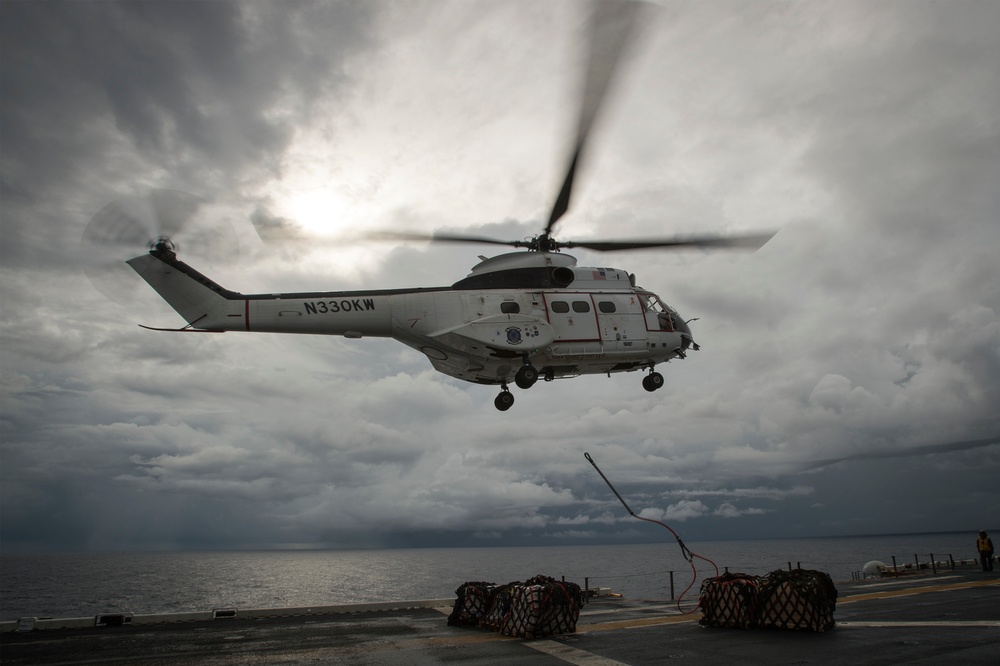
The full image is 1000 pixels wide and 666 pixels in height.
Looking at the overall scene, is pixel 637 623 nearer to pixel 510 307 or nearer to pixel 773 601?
pixel 773 601

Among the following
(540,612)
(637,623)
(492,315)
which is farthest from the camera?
(492,315)

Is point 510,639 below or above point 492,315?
below

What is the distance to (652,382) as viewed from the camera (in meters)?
22.1

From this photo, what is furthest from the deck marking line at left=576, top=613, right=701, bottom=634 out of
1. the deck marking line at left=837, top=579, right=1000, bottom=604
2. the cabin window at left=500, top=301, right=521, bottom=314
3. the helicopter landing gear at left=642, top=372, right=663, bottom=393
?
the cabin window at left=500, top=301, right=521, bottom=314

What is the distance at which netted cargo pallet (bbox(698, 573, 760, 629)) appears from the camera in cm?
1370

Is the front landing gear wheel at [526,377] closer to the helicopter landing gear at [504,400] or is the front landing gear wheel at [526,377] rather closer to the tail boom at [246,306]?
the helicopter landing gear at [504,400]

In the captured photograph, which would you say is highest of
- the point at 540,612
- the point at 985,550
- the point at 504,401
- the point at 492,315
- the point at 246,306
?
the point at 246,306

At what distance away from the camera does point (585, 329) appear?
2025 cm

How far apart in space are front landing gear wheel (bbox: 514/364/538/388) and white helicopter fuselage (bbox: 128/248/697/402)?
0.82 feet

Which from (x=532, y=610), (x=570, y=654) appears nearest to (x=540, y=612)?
(x=532, y=610)

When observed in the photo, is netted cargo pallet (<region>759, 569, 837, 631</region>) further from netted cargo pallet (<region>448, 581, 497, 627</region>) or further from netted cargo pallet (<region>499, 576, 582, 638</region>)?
netted cargo pallet (<region>448, 581, 497, 627</region>)

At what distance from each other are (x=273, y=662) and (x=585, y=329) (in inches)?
509

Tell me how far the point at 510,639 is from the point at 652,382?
1140cm

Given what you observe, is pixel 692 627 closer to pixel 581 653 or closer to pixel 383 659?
pixel 581 653
